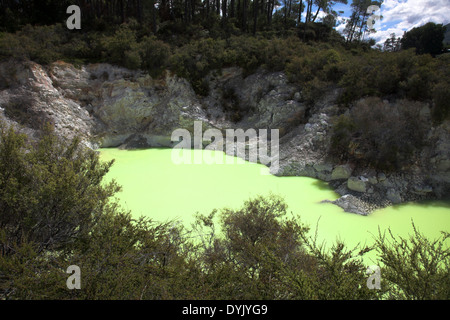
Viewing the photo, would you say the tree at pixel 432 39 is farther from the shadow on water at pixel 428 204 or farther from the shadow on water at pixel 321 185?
the shadow on water at pixel 321 185

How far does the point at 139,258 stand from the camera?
504cm

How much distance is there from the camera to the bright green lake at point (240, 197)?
333 inches

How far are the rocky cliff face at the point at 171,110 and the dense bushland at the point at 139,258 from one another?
21.0 ft

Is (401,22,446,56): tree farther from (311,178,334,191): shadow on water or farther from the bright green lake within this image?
the bright green lake

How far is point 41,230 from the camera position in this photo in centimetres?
562

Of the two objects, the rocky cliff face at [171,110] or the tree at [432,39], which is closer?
the rocky cliff face at [171,110]

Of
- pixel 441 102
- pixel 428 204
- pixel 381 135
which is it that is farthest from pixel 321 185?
pixel 441 102

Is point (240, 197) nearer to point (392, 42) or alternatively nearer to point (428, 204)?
point (428, 204)

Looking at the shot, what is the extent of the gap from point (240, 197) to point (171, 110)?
32.9ft

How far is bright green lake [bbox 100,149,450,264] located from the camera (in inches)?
333

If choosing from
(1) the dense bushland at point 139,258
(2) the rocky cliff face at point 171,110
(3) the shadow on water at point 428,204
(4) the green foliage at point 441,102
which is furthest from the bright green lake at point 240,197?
(4) the green foliage at point 441,102

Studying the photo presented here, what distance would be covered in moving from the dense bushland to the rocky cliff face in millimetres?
6406
